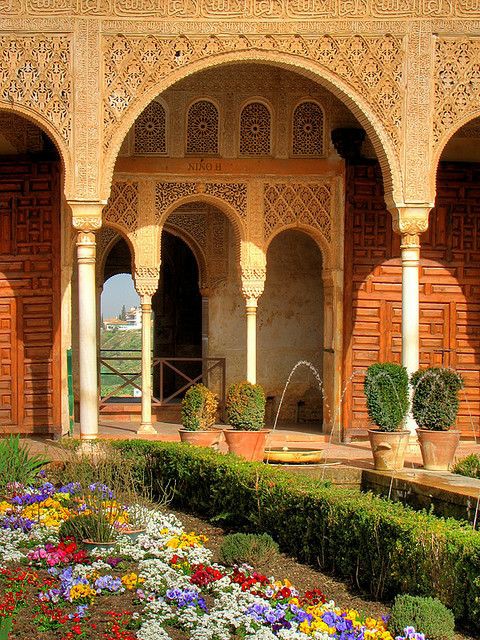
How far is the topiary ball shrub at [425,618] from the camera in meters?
6.29

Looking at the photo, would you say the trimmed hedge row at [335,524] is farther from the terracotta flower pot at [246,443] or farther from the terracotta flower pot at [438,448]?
the terracotta flower pot at [438,448]

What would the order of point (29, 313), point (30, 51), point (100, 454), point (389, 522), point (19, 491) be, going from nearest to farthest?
point (389, 522)
point (19, 491)
point (100, 454)
point (30, 51)
point (29, 313)

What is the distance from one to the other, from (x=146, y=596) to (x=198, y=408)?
4.77 m

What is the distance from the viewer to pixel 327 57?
1216cm

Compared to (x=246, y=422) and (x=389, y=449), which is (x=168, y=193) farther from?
(x=389, y=449)

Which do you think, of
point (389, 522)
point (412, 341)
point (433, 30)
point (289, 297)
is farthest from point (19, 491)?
point (289, 297)

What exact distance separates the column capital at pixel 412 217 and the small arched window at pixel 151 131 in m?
3.68

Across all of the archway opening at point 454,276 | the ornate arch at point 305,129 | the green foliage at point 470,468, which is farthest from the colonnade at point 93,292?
the ornate arch at point 305,129

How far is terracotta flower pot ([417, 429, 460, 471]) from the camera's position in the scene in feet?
35.1

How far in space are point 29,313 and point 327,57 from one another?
5.13 metres

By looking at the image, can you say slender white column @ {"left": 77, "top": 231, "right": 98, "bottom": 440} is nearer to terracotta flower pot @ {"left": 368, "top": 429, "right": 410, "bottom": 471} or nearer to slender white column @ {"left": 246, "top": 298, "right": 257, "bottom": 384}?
slender white column @ {"left": 246, "top": 298, "right": 257, "bottom": 384}

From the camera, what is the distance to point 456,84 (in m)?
12.1

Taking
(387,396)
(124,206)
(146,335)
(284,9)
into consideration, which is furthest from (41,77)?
(387,396)

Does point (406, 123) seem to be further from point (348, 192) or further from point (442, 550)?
point (442, 550)
